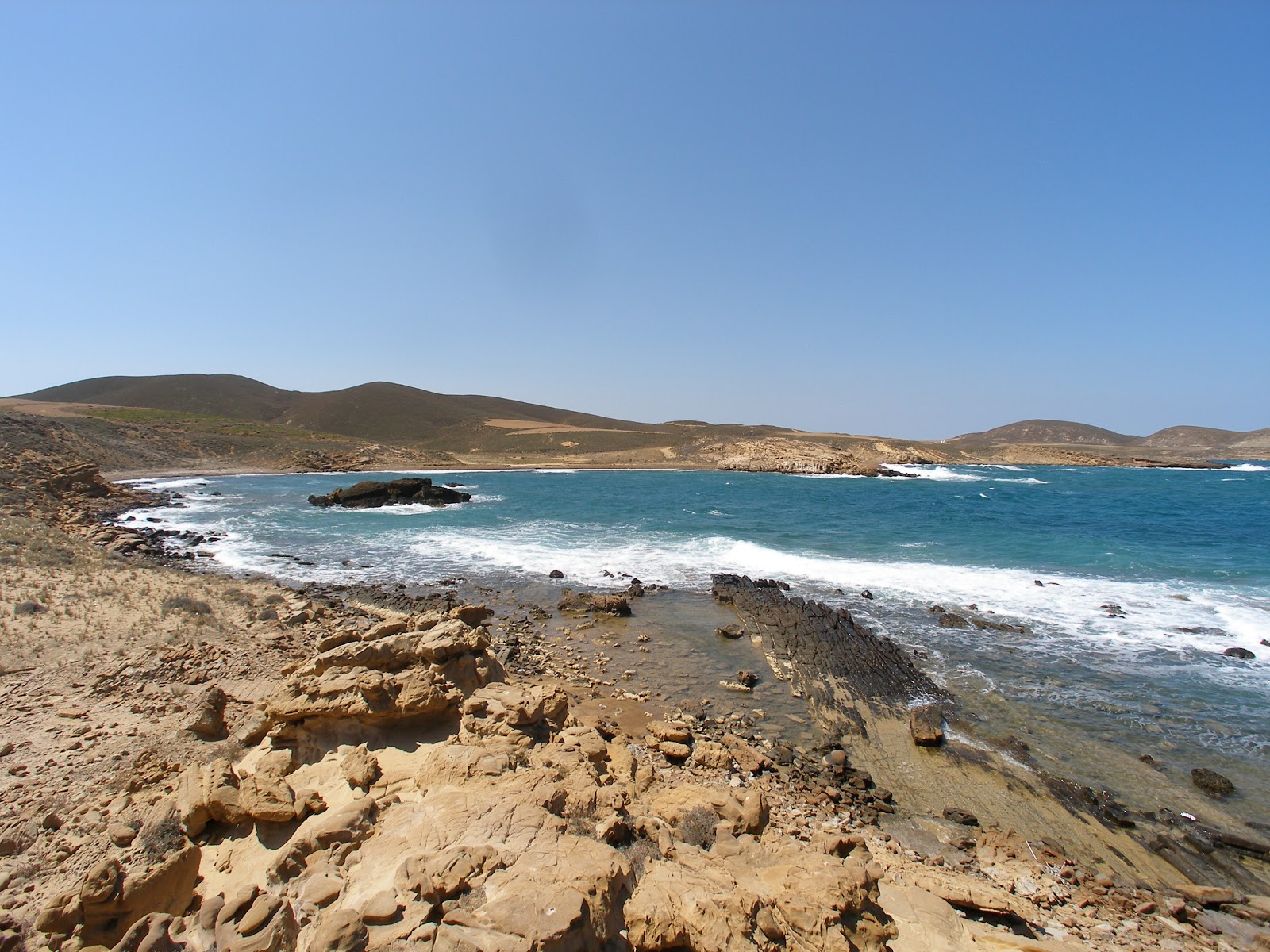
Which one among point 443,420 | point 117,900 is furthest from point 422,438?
point 117,900

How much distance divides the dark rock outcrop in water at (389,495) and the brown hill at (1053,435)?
170 metres

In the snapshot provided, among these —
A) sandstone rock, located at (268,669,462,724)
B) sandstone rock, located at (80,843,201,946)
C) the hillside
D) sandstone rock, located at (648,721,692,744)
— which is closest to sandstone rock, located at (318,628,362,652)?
sandstone rock, located at (268,669,462,724)

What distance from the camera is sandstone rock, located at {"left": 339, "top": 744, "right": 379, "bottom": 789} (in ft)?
17.2

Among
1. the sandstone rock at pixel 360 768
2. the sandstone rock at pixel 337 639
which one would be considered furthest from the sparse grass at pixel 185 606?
the sandstone rock at pixel 360 768

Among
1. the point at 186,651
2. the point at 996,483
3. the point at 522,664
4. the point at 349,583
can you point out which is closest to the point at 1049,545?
the point at 522,664

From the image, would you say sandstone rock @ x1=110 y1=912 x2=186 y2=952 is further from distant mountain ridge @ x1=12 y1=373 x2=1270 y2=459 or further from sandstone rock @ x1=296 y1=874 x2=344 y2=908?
distant mountain ridge @ x1=12 y1=373 x2=1270 y2=459

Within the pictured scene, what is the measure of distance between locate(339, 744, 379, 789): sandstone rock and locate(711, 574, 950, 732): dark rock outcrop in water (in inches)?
280

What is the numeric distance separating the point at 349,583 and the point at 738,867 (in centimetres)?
1673

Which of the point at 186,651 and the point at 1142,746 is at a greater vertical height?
the point at 186,651

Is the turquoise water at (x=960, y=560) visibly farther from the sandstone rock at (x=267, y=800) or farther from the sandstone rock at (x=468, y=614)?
the sandstone rock at (x=267, y=800)

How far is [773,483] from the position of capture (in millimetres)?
59781

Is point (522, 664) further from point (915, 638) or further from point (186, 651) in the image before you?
point (915, 638)

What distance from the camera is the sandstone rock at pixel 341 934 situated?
128 inches

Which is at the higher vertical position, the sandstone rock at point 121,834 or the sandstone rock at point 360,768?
the sandstone rock at point 360,768
